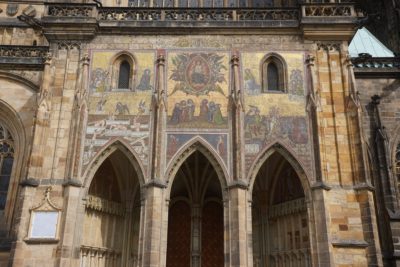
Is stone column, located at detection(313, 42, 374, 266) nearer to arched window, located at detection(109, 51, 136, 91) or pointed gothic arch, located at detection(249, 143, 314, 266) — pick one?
pointed gothic arch, located at detection(249, 143, 314, 266)

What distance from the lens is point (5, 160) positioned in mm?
16672

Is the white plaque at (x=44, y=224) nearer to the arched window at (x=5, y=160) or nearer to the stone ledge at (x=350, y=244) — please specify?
the arched window at (x=5, y=160)

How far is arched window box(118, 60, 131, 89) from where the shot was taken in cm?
1495

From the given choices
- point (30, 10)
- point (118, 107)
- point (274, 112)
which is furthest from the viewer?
point (30, 10)

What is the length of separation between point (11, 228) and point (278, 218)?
8.77 m

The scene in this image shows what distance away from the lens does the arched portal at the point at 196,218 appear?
15.4 meters

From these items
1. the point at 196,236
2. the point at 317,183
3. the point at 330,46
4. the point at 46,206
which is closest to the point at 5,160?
the point at 46,206

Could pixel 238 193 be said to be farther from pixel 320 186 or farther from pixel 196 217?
pixel 196 217

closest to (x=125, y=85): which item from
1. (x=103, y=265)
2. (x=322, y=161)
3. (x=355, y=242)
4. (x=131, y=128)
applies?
(x=131, y=128)

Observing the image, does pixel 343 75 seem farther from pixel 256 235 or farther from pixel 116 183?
pixel 116 183

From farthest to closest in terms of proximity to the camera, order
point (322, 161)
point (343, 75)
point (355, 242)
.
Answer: point (343, 75) < point (322, 161) < point (355, 242)

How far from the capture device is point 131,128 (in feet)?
46.2

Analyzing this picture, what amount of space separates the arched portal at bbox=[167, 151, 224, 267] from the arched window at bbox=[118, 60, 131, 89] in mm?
3234

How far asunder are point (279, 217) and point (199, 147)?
352cm
